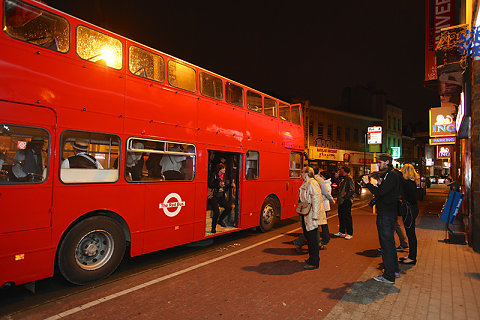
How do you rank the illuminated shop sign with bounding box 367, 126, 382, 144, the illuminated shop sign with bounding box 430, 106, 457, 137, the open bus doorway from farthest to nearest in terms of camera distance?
the illuminated shop sign with bounding box 367, 126, 382, 144 < the illuminated shop sign with bounding box 430, 106, 457, 137 < the open bus doorway

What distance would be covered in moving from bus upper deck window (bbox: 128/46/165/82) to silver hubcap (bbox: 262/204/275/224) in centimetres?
503

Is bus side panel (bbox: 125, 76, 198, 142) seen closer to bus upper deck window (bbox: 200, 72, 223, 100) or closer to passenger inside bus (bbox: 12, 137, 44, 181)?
bus upper deck window (bbox: 200, 72, 223, 100)

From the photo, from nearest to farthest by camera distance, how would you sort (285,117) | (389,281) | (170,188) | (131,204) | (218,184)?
(389,281) < (131,204) < (170,188) < (218,184) < (285,117)

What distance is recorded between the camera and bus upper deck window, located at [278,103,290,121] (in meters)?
10.0

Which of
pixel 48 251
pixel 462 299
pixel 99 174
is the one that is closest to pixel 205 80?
pixel 99 174

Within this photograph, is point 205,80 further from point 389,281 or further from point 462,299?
point 462,299

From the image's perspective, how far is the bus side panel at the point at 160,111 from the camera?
551cm

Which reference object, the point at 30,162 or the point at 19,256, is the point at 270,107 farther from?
the point at 19,256

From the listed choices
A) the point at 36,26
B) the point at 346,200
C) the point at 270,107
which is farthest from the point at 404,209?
the point at 36,26

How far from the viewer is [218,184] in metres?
7.79

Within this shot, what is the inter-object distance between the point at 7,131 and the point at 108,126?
139 centimetres

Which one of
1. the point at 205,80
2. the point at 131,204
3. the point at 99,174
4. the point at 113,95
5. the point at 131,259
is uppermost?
the point at 205,80

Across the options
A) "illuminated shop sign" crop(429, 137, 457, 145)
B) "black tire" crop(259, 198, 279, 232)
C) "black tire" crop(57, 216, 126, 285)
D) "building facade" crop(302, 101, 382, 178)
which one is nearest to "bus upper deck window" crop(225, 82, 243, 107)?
"black tire" crop(259, 198, 279, 232)

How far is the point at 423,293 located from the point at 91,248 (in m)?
5.31
